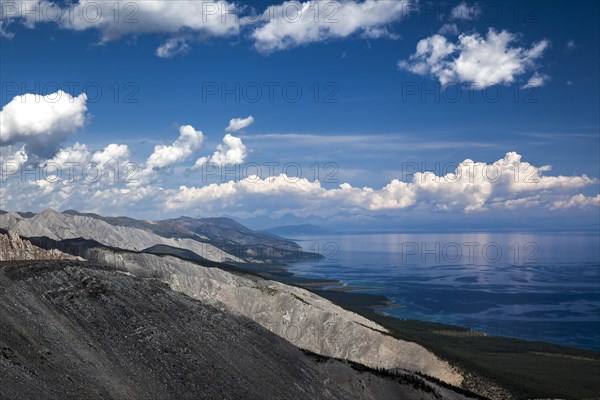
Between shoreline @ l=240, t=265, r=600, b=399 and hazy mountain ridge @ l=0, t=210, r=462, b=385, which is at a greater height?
hazy mountain ridge @ l=0, t=210, r=462, b=385

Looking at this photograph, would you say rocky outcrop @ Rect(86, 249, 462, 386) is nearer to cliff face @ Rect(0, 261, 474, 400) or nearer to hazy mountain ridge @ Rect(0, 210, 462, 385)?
hazy mountain ridge @ Rect(0, 210, 462, 385)

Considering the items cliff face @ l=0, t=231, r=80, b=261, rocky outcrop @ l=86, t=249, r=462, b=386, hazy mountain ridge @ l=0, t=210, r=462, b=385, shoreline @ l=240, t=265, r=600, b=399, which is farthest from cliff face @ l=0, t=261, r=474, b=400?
cliff face @ l=0, t=231, r=80, b=261

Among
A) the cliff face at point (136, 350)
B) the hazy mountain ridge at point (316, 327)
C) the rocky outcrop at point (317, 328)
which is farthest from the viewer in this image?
the hazy mountain ridge at point (316, 327)

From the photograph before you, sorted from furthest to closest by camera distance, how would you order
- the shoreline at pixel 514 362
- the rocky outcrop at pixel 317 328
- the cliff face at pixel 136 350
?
the rocky outcrop at pixel 317 328, the shoreline at pixel 514 362, the cliff face at pixel 136 350

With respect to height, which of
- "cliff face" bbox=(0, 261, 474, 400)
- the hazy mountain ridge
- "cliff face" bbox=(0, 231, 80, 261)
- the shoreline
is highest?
"cliff face" bbox=(0, 231, 80, 261)

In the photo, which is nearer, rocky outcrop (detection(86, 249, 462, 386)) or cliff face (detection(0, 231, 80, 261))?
cliff face (detection(0, 231, 80, 261))

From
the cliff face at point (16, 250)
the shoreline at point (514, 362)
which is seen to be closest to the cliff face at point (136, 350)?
the shoreline at point (514, 362)

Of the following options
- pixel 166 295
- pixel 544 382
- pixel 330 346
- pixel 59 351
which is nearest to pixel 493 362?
pixel 544 382

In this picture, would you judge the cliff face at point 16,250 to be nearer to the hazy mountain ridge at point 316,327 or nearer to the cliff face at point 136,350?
the hazy mountain ridge at point 316,327
